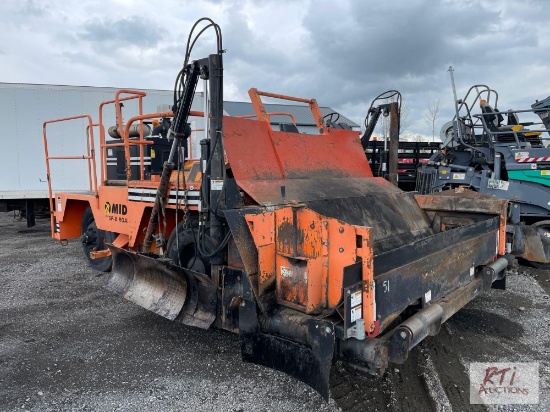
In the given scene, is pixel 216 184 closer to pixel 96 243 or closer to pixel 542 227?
pixel 96 243

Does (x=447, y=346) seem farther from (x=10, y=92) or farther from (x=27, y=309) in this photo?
(x=10, y=92)

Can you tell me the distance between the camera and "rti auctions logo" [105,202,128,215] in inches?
191

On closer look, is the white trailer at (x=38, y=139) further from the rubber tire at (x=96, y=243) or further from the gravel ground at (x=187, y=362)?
the gravel ground at (x=187, y=362)

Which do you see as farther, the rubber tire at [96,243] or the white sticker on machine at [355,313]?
the rubber tire at [96,243]

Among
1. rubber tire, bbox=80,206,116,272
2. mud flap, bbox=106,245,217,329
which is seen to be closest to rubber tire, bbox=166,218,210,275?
mud flap, bbox=106,245,217,329

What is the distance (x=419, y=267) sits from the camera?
9.52 ft

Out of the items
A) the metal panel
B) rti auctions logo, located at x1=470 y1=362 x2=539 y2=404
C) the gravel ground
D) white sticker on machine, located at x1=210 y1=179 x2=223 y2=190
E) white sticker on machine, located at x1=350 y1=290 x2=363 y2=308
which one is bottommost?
rti auctions logo, located at x1=470 y1=362 x2=539 y2=404

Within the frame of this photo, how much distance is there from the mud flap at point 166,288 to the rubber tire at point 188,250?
25cm

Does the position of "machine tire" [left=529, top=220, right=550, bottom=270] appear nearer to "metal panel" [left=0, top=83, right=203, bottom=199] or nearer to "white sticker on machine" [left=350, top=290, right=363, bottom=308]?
"white sticker on machine" [left=350, top=290, right=363, bottom=308]

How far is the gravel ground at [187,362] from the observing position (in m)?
2.93

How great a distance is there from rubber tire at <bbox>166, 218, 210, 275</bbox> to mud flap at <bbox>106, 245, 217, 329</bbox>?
251 mm

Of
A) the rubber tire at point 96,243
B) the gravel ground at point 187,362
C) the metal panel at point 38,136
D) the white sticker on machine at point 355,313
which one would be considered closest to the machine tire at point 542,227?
the gravel ground at point 187,362

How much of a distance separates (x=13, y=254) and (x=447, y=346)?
25.0 ft

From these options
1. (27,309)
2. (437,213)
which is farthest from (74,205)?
(437,213)
